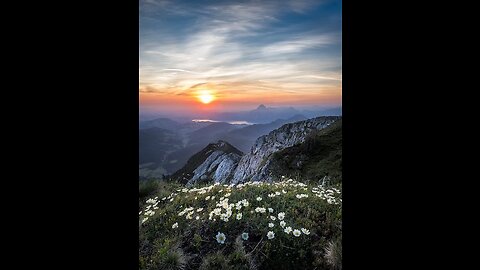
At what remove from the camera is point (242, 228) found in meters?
4.02

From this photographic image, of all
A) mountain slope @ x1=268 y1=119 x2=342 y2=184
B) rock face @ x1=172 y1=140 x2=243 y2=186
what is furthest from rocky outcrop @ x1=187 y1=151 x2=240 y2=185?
mountain slope @ x1=268 y1=119 x2=342 y2=184

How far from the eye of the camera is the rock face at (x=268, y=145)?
21.5ft

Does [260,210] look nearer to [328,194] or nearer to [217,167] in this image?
[328,194]

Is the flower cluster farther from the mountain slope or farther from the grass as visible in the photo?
the mountain slope

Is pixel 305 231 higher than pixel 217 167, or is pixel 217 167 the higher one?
pixel 217 167

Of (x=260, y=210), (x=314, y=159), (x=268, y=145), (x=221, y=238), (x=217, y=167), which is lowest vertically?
(x=221, y=238)

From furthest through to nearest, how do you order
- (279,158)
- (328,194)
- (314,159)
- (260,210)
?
(279,158) → (314,159) → (328,194) → (260,210)

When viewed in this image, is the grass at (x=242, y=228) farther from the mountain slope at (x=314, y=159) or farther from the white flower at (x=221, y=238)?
the mountain slope at (x=314, y=159)

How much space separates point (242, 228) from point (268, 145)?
393 centimetres

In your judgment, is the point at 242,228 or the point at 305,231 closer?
the point at 305,231

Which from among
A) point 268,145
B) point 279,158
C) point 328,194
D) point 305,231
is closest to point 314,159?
point 279,158

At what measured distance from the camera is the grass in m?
3.57
